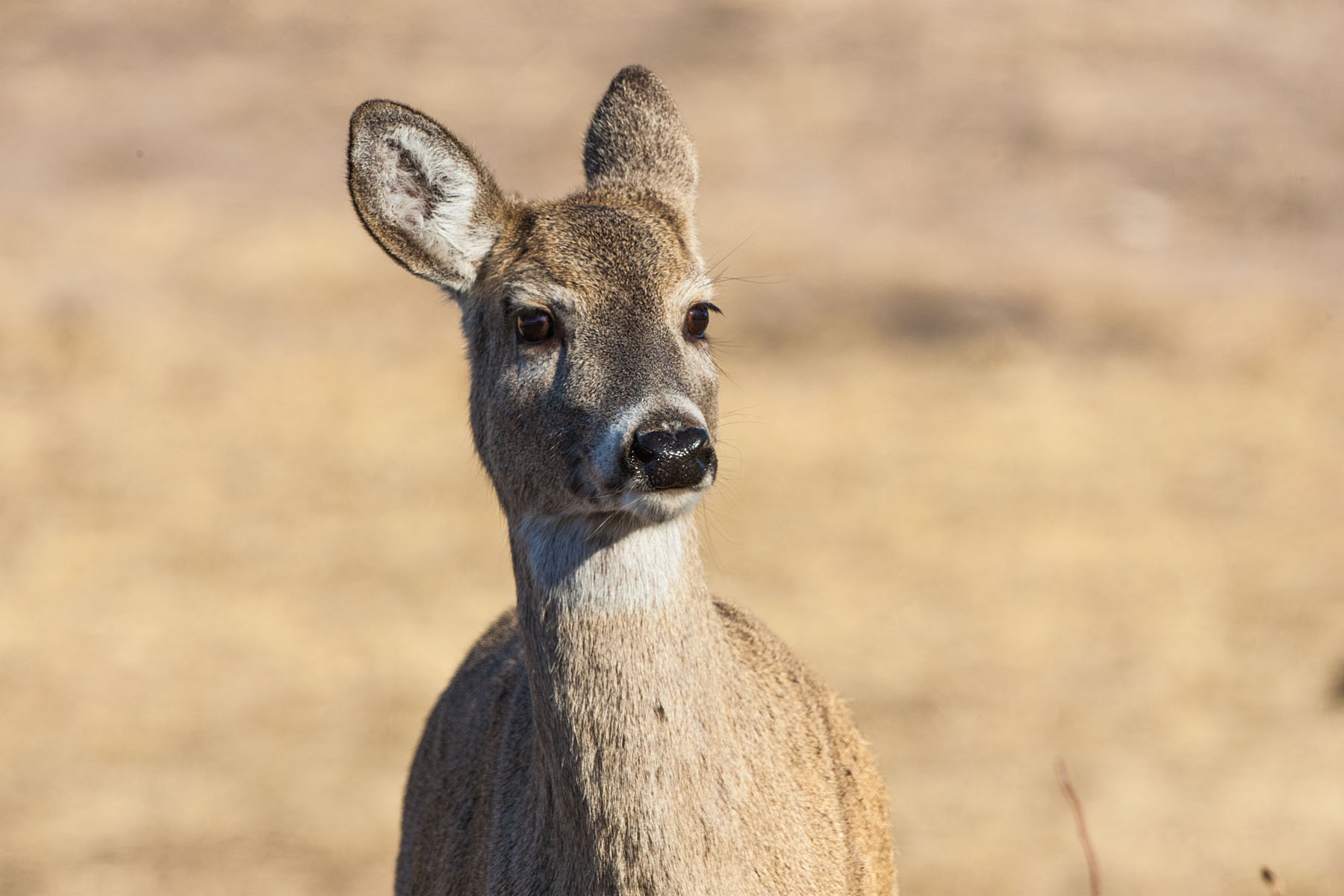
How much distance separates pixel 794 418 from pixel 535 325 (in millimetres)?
13631

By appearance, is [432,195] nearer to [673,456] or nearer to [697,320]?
[697,320]

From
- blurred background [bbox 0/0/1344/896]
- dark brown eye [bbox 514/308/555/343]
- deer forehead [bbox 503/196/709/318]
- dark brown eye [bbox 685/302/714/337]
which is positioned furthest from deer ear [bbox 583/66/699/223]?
blurred background [bbox 0/0/1344/896]

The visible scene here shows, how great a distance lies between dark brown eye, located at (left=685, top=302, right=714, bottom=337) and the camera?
529 centimetres

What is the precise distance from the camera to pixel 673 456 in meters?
4.51

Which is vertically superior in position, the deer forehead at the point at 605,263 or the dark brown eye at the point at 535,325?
the deer forehead at the point at 605,263

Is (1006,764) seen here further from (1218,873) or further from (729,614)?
(729,614)

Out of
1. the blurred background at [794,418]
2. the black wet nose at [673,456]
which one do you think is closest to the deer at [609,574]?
the black wet nose at [673,456]

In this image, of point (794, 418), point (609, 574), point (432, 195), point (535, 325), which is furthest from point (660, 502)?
point (794, 418)

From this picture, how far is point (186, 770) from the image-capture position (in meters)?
13.6

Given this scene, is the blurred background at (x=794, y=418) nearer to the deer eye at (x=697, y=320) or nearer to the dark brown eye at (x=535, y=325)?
the deer eye at (x=697, y=320)

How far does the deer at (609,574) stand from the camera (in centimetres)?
474

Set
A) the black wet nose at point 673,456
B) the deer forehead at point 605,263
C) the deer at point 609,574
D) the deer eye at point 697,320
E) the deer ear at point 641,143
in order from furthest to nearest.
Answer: the deer ear at point 641,143 < the deer eye at point 697,320 < the deer forehead at point 605,263 < the deer at point 609,574 < the black wet nose at point 673,456

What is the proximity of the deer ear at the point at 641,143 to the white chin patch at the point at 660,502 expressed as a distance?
1.76 meters

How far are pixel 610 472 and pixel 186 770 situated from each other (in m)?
10.1
